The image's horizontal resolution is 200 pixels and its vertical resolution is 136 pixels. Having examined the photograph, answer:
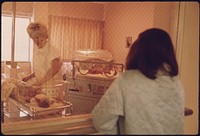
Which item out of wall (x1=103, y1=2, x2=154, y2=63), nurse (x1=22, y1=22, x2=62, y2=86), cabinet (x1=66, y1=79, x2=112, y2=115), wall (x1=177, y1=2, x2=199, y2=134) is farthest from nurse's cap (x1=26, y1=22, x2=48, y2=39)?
wall (x1=177, y1=2, x2=199, y2=134)

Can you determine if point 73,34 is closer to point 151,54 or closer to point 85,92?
point 85,92

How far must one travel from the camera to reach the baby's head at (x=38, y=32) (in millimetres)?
1242

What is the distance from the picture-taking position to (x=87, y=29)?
6.31 feet

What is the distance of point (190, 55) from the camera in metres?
1.50

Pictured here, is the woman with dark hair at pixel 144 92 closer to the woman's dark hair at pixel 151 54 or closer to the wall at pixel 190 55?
the woman's dark hair at pixel 151 54

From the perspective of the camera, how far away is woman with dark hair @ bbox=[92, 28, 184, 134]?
94cm

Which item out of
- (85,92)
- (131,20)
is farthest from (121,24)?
(85,92)

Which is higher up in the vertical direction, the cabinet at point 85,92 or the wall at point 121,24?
the wall at point 121,24

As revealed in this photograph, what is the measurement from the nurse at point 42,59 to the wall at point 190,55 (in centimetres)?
67

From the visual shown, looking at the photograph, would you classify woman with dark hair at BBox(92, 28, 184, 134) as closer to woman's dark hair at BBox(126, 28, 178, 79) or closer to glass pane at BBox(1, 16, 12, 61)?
woman's dark hair at BBox(126, 28, 178, 79)

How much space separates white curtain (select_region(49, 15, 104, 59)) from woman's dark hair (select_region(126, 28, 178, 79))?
1.62 feet

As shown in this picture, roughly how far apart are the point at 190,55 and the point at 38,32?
85cm

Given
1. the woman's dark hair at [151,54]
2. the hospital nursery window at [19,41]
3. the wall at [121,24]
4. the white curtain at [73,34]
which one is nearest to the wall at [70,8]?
the white curtain at [73,34]

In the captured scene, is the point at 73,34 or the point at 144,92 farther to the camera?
the point at 73,34
